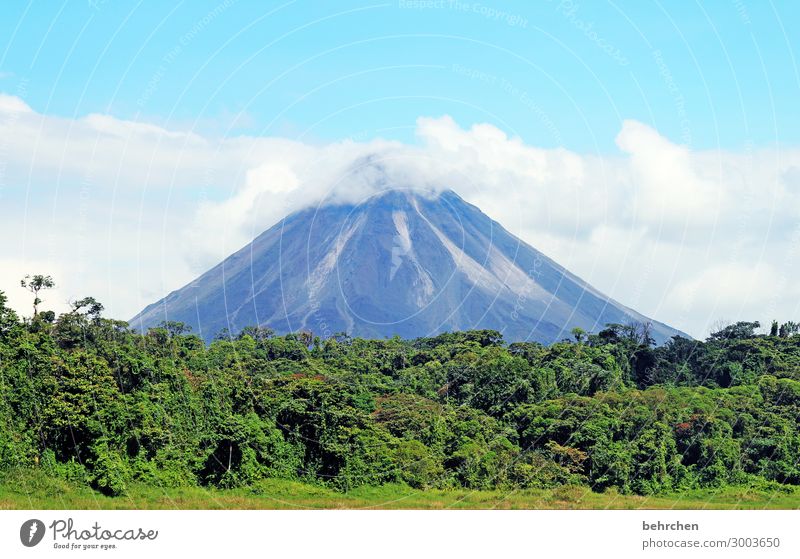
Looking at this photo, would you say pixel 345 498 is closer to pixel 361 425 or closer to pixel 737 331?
pixel 361 425

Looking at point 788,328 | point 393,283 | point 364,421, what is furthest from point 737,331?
point 393,283

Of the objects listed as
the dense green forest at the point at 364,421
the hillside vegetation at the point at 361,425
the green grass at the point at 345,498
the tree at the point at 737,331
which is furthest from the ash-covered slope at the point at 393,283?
the green grass at the point at 345,498

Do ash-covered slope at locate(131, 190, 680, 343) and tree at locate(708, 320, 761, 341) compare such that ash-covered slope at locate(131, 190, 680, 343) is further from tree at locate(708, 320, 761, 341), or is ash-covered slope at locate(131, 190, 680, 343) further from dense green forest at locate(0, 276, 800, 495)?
dense green forest at locate(0, 276, 800, 495)

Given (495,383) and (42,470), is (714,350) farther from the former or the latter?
(42,470)

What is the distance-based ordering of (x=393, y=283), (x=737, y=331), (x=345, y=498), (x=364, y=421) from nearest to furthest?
(x=345, y=498) < (x=364, y=421) < (x=737, y=331) < (x=393, y=283)

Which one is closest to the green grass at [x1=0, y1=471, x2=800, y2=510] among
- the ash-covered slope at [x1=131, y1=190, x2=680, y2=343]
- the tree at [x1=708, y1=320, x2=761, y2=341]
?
the tree at [x1=708, y1=320, x2=761, y2=341]
